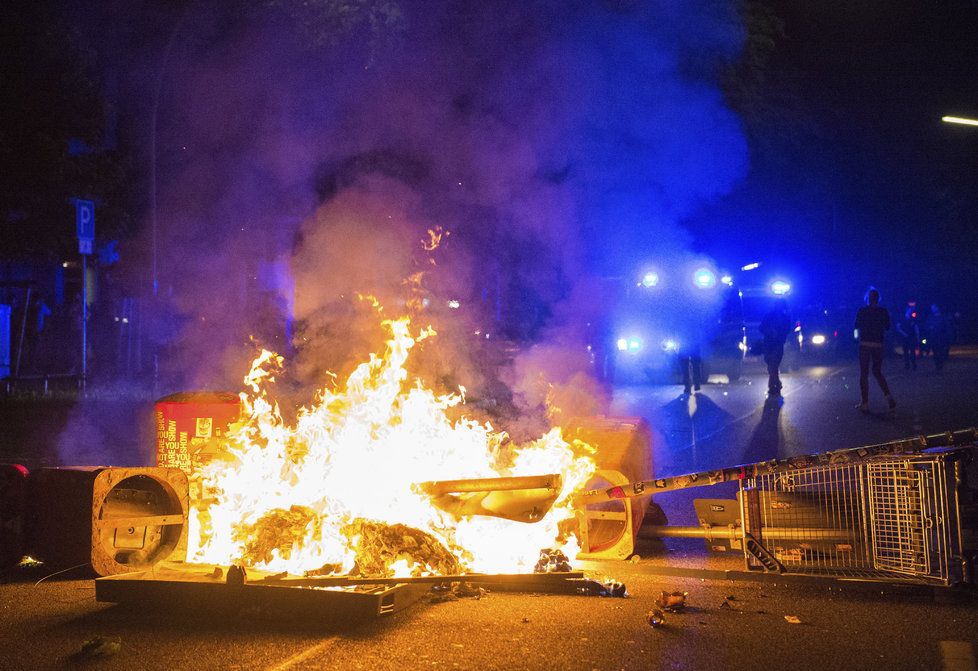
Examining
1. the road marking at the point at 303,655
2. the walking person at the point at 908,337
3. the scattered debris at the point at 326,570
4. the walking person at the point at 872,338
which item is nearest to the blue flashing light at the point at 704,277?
the walking person at the point at 872,338

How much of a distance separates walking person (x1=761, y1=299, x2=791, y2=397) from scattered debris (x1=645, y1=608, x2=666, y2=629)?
34.4ft

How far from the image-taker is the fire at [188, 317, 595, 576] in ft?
16.5

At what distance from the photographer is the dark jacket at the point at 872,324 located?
39.1ft

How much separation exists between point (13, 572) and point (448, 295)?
934cm

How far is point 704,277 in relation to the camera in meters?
16.7

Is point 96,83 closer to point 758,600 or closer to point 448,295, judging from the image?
point 448,295

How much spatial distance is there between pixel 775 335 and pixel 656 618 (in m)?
10.7

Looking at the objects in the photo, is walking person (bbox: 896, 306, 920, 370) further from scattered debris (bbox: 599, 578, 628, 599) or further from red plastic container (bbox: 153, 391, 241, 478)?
red plastic container (bbox: 153, 391, 241, 478)

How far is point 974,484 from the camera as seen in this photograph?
6.93 meters

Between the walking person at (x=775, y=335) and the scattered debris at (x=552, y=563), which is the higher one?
the walking person at (x=775, y=335)

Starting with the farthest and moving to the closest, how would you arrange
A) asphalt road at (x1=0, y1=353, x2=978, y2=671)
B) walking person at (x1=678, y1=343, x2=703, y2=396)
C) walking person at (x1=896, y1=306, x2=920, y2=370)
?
walking person at (x1=896, y1=306, x2=920, y2=370)
walking person at (x1=678, y1=343, x2=703, y2=396)
asphalt road at (x1=0, y1=353, x2=978, y2=671)

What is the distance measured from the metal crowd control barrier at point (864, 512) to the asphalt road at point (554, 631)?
179mm

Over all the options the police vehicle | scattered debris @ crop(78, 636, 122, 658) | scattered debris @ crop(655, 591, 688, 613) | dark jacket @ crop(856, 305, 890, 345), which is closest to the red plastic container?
scattered debris @ crop(78, 636, 122, 658)

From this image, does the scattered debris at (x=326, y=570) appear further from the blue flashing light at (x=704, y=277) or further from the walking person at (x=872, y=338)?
the blue flashing light at (x=704, y=277)
